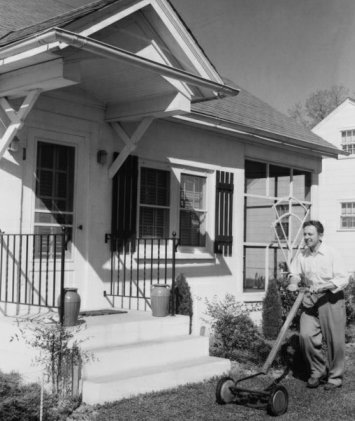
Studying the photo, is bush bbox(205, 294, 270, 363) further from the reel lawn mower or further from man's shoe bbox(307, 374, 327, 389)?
the reel lawn mower

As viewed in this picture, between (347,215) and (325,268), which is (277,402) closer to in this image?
(325,268)

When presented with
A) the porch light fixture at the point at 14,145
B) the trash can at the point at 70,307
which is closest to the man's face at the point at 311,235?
the trash can at the point at 70,307

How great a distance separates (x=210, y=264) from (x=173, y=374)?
4.02 m

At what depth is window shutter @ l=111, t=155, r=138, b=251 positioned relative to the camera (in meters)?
8.68

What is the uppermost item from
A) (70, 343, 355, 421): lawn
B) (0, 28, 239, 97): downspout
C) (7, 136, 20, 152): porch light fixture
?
(0, 28, 239, 97): downspout

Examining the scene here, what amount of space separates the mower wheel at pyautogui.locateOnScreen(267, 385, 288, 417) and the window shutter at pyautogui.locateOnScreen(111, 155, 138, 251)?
3.75m

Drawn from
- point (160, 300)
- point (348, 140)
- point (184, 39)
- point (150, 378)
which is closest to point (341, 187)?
point (348, 140)

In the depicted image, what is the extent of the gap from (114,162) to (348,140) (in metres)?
16.5

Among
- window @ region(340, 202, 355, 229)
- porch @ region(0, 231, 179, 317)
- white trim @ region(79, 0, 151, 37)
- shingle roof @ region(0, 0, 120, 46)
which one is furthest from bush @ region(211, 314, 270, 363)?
window @ region(340, 202, 355, 229)

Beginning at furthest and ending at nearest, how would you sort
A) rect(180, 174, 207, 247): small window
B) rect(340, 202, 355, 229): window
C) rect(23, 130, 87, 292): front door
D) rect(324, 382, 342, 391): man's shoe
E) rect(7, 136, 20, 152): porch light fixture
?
rect(340, 202, 355, 229): window, rect(180, 174, 207, 247): small window, rect(23, 130, 87, 292): front door, rect(7, 136, 20, 152): porch light fixture, rect(324, 382, 342, 391): man's shoe

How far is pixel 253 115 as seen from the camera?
12.3m

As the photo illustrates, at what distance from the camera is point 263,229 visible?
Answer: 643 inches

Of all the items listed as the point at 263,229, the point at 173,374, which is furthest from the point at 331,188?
the point at 173,374

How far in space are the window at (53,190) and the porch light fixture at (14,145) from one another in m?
0.38
